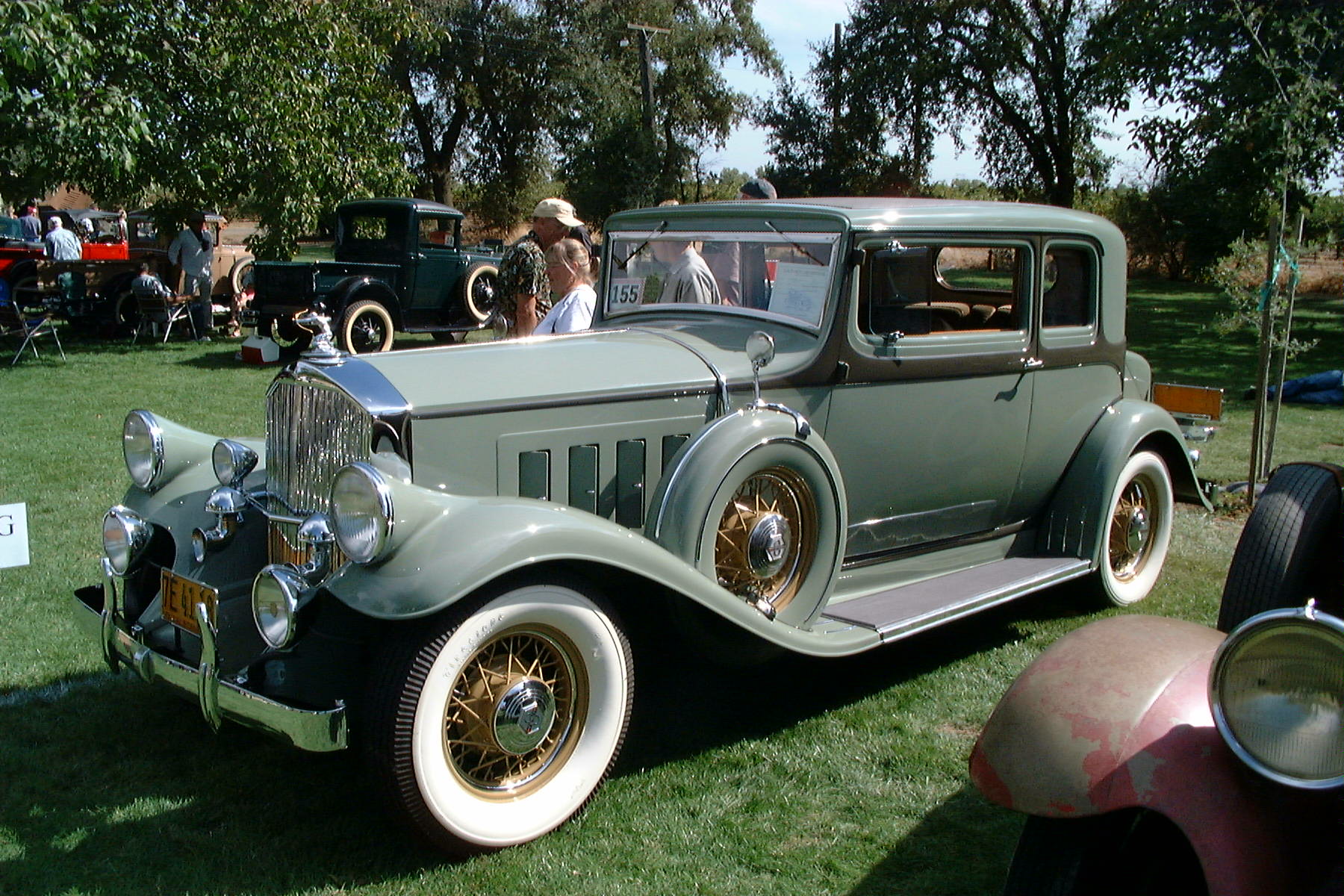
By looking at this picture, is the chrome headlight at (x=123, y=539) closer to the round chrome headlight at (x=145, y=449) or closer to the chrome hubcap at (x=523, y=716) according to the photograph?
the round chrome headlight at (x=145, y=449)

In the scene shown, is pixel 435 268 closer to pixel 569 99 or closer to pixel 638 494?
pixel 638 494

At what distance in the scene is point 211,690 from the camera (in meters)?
2.84

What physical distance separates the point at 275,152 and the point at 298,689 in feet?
37.8

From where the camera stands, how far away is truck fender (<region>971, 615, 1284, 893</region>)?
6.17 feet

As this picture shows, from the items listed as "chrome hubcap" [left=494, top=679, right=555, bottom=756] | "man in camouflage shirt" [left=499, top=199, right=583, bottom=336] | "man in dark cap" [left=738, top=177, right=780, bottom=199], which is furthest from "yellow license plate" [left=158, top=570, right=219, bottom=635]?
"man in dark cap" [left=738, top=177, right=780, bottom=199]

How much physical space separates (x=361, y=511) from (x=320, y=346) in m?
0.82

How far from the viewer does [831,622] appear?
3719mm

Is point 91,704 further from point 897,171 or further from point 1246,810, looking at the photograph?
point 897,171

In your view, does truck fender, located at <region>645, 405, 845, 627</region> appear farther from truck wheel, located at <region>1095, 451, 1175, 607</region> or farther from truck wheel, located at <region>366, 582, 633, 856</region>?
truck wheel, located at <region>1095, 451, 1175, 607</region>

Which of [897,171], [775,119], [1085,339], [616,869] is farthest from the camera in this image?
[775,119]

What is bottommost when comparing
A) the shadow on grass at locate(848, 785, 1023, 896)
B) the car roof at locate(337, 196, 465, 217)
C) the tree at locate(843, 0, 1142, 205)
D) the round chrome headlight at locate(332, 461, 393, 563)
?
the shadow on grass at locate(848, 785, 1023, 896)

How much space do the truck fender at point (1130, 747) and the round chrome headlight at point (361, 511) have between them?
1500mm

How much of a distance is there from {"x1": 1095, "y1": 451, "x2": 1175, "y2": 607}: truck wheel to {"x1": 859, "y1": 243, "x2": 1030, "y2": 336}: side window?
898 mm

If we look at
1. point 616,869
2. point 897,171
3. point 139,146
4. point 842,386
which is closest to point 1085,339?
point 842,386
